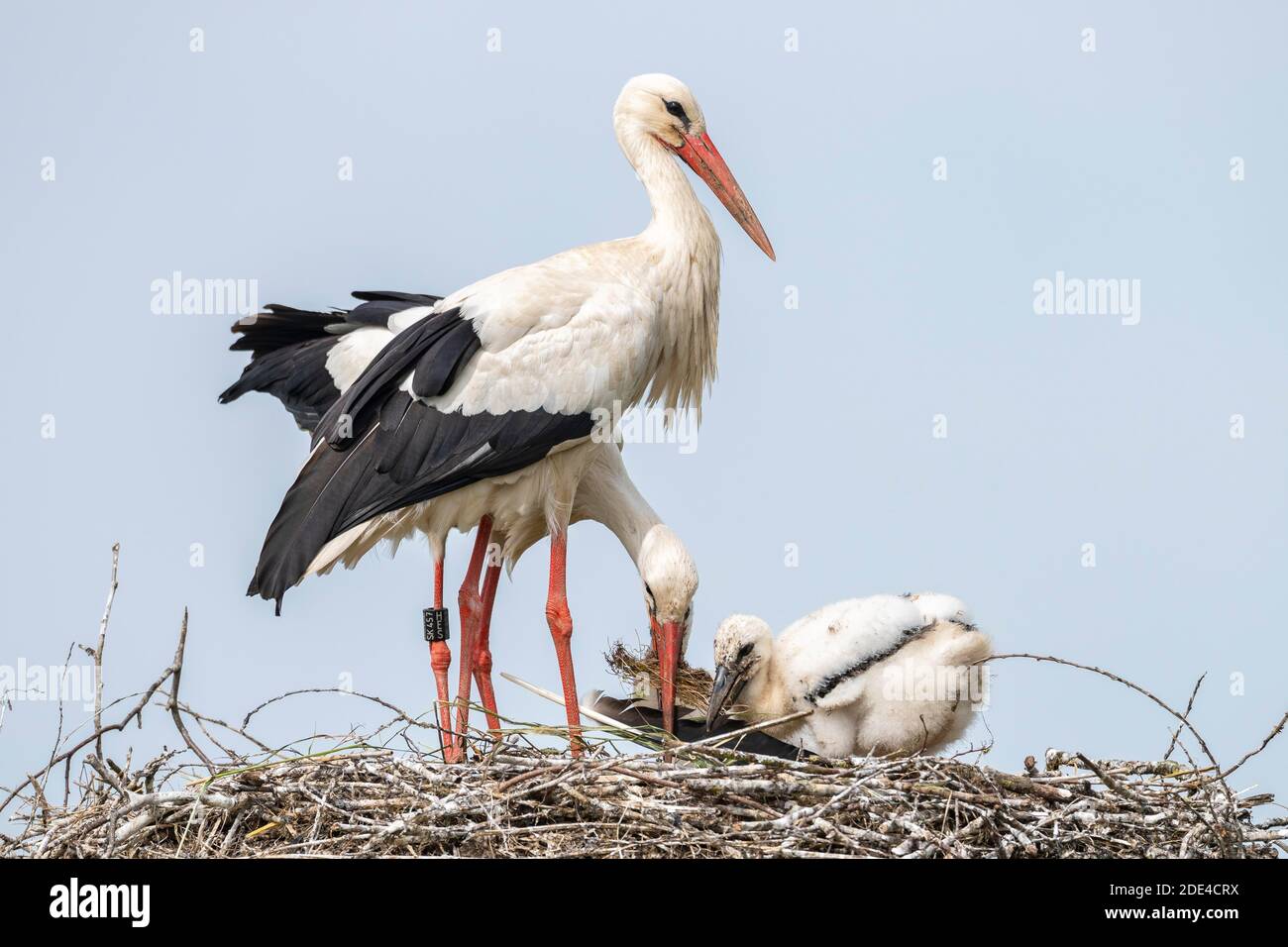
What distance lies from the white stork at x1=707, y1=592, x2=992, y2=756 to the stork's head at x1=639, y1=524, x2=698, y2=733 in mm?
253

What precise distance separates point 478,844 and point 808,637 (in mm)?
1340

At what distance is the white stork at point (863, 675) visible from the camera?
4.67 meters

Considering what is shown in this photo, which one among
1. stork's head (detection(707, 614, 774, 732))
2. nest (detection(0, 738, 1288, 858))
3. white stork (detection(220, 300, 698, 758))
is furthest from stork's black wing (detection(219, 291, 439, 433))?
nest (detection(0, 738, 1288, 858))

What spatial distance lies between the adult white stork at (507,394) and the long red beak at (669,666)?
20 millimetres

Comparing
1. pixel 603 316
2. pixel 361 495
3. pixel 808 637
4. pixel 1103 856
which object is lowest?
pixel 1103 856

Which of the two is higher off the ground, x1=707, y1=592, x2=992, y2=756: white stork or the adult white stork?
the adult white stork

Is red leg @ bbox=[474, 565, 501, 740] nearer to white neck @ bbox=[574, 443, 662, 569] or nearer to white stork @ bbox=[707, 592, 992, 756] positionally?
white neck @ bbox=[574, 443, 662, 569]

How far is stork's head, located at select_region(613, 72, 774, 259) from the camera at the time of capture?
5.54m

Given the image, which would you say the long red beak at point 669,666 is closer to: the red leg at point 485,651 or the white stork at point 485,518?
the white stork at point 485,518
